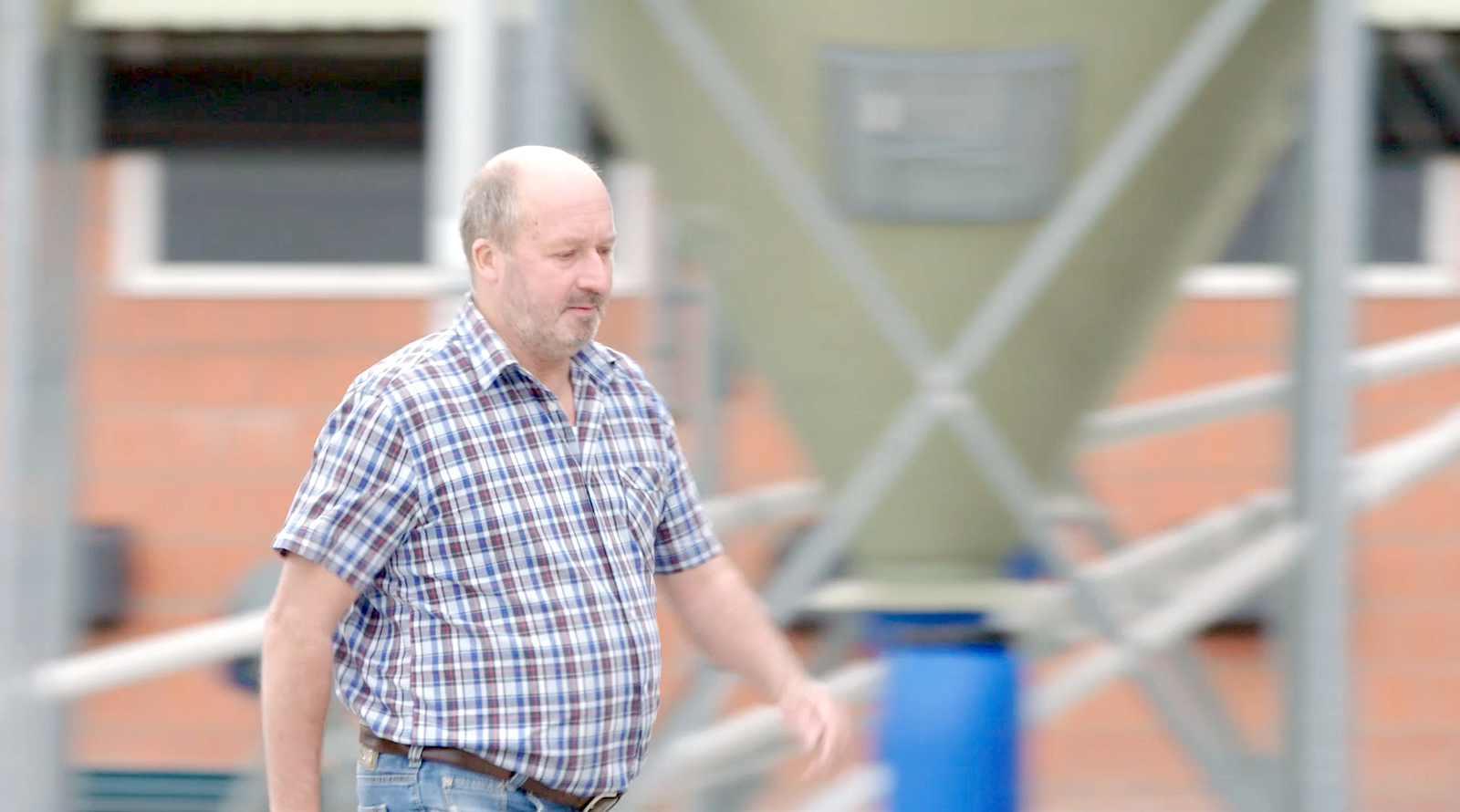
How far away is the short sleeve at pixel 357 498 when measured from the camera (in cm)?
176

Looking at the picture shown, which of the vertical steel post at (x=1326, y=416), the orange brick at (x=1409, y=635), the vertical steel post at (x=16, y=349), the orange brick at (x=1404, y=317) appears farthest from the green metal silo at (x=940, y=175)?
the orange brick at (x=1409, y=635)

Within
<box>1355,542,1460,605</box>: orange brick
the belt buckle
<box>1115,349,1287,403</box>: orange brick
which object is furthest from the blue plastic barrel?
<box>1355,542,1460,605</box>: orange brick

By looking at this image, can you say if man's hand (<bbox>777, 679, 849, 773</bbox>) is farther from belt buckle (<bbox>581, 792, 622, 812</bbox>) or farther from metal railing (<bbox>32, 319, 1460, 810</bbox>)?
metal railing (<bbox>32, 319, 1460, 810</bbox>)

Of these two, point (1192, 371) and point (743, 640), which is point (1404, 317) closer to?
point (1192, 371)

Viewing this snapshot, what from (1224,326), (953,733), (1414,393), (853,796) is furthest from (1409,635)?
(953,733)

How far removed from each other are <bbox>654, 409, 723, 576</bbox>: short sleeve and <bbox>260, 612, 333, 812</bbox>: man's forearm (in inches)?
17.1

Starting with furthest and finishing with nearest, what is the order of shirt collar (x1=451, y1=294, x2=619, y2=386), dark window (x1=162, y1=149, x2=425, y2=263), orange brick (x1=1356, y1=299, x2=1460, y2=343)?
dark window (x1=162, y1=149, x2=425, y2=263), orange brick (x1=1356, y1=299, x2=1460, y2=343), shirt collar (x1=451, y1=294, x2=619, y2=386)

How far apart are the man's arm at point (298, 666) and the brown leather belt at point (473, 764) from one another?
7cm

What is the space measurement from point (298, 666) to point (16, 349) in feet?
7.04

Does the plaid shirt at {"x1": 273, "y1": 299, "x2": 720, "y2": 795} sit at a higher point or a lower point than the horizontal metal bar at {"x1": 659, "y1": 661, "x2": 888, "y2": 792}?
higher

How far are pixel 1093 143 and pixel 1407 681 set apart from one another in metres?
3.46

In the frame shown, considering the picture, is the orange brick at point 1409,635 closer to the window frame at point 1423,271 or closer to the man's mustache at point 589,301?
the window frame at point 1423,271

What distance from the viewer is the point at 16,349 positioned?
3646 millimetres

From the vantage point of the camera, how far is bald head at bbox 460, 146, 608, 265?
1.84m
